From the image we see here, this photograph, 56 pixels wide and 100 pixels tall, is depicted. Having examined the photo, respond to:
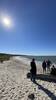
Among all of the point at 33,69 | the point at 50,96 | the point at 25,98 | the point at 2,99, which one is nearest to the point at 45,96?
the point at 50,96

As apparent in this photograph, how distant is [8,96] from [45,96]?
225 cm

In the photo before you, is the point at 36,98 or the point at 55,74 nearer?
the point at 36,98

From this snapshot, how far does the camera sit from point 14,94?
26.3 feet

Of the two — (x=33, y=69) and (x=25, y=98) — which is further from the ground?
(x=33, y=69)

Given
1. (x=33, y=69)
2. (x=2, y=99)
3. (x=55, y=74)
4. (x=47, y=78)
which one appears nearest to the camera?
(x=2, y=99)

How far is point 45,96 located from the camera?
25.2 ft

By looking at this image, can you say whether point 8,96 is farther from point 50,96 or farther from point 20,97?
point 50,96

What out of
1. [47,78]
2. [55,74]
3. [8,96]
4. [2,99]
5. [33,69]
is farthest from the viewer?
[55,74]

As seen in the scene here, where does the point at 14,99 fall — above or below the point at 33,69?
below

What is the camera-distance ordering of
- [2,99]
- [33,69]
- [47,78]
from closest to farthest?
[2,99] < [33,69] < [47,78]

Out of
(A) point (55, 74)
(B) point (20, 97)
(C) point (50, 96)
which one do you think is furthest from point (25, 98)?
(A) point (55, 74)

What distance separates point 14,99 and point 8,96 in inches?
26.5

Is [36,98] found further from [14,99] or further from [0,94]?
[0,94]

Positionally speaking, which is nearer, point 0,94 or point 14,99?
point 14,99
